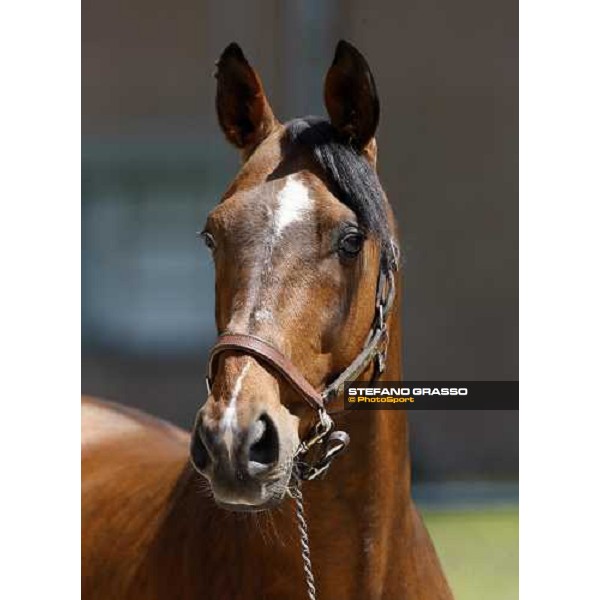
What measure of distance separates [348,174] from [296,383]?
453 mm

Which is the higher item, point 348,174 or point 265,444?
point 348,174

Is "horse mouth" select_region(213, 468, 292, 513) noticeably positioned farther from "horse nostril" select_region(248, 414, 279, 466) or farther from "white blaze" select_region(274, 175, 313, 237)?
"white blaze" select_region(274, 175, 313, 237)

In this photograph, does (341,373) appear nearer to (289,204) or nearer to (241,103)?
(289,204)

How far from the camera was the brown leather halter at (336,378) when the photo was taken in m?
1.57

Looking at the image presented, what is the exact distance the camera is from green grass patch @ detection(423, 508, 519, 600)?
2.41 meters

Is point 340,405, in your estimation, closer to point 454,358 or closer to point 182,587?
point 182,587

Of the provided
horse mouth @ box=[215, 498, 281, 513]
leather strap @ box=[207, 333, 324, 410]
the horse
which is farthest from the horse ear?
horse mouth @ box=[215, 498, 281, 513]

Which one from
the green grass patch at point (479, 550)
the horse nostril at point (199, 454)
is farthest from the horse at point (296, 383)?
the green grass patch at point (479, 550)

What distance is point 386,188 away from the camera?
8.22 feet

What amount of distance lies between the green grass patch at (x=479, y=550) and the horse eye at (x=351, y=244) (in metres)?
1.01

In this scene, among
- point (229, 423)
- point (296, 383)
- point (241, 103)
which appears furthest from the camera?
point (241, 103)

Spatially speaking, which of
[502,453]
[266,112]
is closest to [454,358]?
[502,453]

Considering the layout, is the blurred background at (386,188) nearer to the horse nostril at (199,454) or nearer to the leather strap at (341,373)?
the leather strap at (341,373)

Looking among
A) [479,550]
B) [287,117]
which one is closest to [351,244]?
[287,117]
